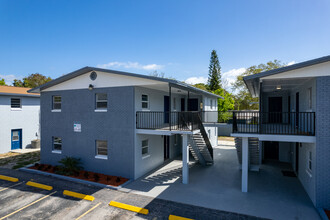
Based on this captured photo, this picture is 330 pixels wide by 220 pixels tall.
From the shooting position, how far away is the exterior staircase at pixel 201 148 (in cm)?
1293

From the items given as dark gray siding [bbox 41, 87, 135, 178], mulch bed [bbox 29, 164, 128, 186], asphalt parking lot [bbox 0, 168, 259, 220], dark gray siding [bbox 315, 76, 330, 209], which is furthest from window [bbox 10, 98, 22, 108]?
dark gray siding [bbox 315, 76, 330, 209]

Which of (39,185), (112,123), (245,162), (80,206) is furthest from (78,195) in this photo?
(245,162)

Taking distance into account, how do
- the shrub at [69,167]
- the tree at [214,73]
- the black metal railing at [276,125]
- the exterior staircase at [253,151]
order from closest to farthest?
the black metal railing at [276,125], the exterior staircase at [253,151], the shrub at [69,167], the tree at [214,73]

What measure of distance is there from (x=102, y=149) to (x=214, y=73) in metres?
35.0

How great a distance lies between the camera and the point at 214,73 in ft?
139

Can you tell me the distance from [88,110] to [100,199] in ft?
19.2

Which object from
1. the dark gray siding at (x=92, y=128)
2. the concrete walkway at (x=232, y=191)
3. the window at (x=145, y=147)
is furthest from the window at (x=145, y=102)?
the concrete walkway at (x=232, y=191)

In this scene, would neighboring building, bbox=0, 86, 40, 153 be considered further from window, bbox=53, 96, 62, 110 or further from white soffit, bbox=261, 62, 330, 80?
white soffit, bbox=261, 62, 330, 80

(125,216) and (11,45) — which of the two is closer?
(125,216)

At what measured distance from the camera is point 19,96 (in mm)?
19266

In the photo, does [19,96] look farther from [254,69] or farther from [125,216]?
[254,69]

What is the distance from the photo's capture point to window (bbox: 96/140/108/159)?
12.3 meters

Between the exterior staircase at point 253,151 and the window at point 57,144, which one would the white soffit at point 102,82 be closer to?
the window at point 57,144

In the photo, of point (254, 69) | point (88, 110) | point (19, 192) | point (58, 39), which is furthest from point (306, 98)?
point (254, 69)
